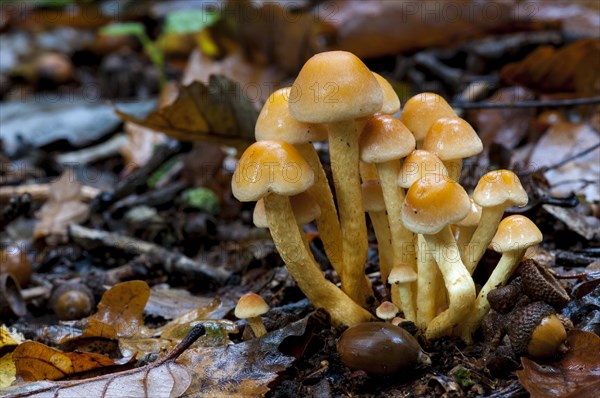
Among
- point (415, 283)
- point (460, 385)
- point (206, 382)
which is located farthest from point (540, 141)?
point (206, 382)

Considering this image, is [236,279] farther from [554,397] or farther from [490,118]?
[490,118]

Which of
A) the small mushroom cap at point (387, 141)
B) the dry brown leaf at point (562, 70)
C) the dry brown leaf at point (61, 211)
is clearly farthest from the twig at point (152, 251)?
the dry brown leaf at point (562, 70)

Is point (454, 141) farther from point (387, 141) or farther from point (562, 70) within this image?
point (562, 70)

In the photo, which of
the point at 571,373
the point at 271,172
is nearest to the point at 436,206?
the point at 271,172

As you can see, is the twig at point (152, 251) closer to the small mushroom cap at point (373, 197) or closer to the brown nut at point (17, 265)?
the brown nut at point (17, 265)

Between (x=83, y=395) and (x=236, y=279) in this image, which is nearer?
(x=83, y=395)

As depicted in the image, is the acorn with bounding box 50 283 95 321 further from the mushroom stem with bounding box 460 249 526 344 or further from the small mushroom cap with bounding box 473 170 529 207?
the small mushroom cap with bounding box 473 170 529 207

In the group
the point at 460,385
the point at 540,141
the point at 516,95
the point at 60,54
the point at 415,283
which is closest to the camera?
the point at 460,385
